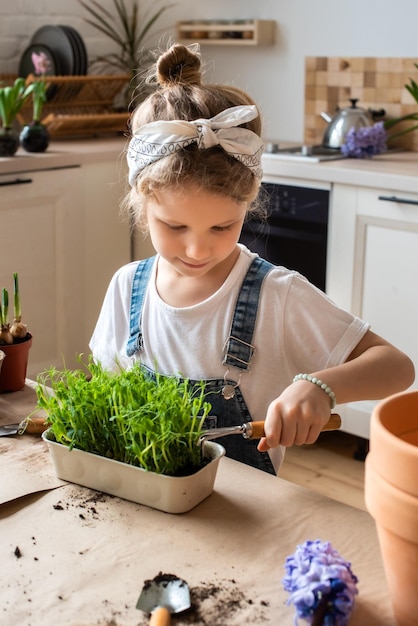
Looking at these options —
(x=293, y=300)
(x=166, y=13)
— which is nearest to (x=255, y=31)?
(x=166, y=13)

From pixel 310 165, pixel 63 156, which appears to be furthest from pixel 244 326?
pixel 63 156

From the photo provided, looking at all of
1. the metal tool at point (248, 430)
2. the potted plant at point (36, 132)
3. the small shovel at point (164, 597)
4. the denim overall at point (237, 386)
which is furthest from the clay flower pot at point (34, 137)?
the small shovel at point (164, 597)

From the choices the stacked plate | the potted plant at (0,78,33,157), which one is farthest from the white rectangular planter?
the stacked plate

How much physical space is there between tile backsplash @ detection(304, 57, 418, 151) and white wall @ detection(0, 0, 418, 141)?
0.03 meters

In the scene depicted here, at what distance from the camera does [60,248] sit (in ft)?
10.7

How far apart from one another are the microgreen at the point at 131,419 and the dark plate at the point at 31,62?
8.88ft

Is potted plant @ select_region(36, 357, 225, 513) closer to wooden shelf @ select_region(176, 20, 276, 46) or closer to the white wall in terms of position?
the white wall

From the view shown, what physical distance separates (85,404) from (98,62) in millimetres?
3160

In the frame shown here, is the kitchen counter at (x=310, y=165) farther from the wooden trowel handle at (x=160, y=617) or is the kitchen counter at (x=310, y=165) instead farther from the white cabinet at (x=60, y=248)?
the wooden trowel handle at (x=160, y=617)

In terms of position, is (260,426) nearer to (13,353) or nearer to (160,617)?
(160,617)

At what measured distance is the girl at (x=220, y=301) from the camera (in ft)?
4.14

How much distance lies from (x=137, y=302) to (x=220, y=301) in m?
0.18

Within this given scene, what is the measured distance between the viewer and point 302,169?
9.52 feet

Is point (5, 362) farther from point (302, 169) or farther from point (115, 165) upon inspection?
point (115, 165)
